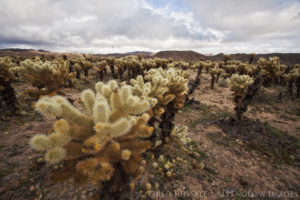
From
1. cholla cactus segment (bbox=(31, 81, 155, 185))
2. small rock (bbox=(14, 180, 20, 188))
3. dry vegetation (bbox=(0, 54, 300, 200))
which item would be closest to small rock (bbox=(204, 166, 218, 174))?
dry vegetation (bbox=(0, 54, 300, 200))

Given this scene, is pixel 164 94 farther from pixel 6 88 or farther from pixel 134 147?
pixel 6 88

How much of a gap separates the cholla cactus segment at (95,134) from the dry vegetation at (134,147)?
13 millimetres

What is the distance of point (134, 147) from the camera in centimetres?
215

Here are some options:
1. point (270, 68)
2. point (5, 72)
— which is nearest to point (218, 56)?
point (270, 68)

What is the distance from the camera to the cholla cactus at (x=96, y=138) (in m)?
1.69

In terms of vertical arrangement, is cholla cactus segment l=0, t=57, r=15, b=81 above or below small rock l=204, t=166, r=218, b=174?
above

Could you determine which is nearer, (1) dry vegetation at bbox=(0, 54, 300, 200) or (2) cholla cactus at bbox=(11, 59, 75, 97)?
(1) dry vegetation at bbox=(0, 54, 300, 200)

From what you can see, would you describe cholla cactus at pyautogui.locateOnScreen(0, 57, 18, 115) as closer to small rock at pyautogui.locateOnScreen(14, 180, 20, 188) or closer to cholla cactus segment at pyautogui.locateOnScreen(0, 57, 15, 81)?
cholla cactus segment at pyautogui.locateOnScreen(0, 57, 15, 81)

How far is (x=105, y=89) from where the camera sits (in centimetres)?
217

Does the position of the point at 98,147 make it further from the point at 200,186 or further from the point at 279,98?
the point at 279,98

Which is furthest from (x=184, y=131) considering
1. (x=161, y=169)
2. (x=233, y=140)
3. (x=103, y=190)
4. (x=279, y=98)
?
(x=279, y=98)

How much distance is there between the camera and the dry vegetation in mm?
1820

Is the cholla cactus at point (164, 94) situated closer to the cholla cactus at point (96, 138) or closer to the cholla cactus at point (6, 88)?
the cholla cactus at point (96, 138)

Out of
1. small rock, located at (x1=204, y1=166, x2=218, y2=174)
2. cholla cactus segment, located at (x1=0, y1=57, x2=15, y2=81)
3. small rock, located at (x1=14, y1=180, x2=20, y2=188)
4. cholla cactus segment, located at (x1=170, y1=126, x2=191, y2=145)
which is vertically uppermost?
cholla cactus segment, located at (x1=0, y1=57, x2=15, y2=81)
